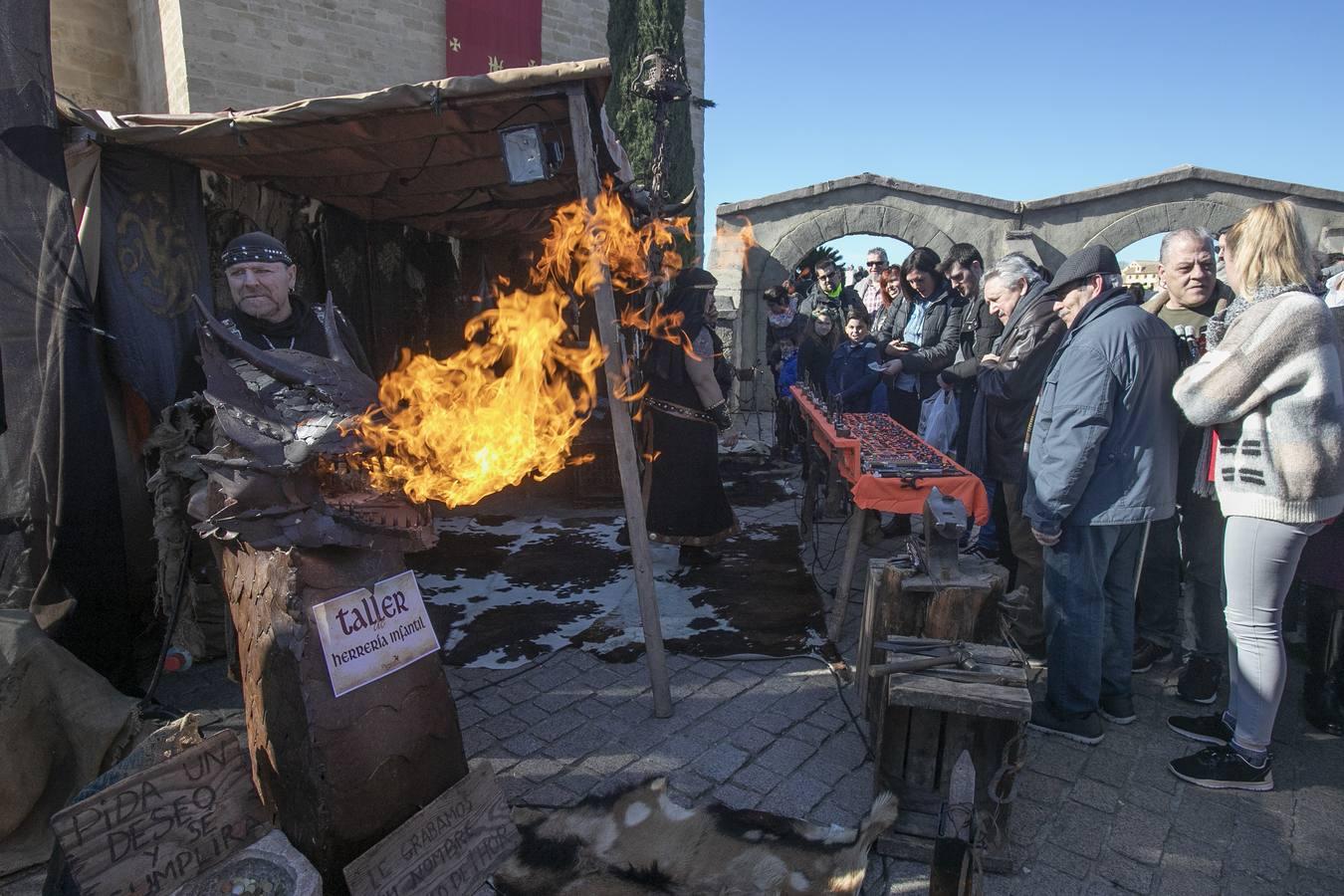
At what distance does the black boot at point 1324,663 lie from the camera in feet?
11.8

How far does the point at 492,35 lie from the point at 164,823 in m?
16.6

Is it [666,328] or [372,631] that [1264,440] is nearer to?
[372,631]

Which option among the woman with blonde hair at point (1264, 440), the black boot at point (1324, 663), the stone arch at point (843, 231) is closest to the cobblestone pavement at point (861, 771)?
the black boot at point (1324, 663)

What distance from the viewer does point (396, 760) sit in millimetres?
2451

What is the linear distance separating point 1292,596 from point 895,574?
333cm

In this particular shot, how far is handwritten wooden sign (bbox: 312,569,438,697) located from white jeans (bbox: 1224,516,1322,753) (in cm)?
347

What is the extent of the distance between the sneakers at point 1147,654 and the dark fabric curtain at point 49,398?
6.14m

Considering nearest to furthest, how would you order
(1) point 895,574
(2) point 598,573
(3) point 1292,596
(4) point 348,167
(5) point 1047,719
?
(1) point 895,574, (5) point 1047,719, (3) point 1292,596, (4) point 348,167, (2) point 598,573

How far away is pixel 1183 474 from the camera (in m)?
4.16

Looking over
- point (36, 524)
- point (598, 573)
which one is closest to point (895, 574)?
point (598, 573)

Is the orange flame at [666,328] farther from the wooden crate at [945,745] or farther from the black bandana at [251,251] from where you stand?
the wooden crate at [945,745]

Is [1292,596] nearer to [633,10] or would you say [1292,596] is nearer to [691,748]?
[691,748]

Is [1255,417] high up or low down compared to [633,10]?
down

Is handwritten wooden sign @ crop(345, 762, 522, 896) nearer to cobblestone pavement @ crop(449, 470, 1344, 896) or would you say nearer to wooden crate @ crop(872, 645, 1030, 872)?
cobblestone pavement @ crop(449, 470, 1344, 896)
